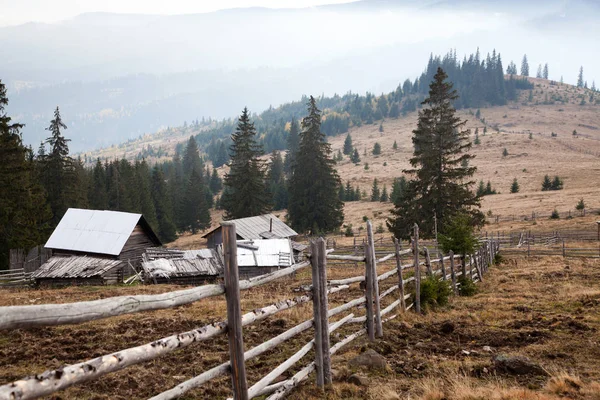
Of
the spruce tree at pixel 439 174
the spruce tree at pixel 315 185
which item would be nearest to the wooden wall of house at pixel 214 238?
the spruce tree at pixel 315 185

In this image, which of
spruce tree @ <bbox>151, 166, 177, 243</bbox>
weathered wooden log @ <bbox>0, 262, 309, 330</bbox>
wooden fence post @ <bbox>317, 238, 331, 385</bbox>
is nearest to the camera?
weathered wooden log @ <bbox>0, 262, 309, 330</bbox>

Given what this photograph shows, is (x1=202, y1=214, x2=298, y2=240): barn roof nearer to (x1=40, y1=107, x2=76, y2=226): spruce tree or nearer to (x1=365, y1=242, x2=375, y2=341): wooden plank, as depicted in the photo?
(x1=40, y1=107, x2=76, y2=226): spruce tree

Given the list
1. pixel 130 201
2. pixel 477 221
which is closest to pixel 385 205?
pixel 130 201

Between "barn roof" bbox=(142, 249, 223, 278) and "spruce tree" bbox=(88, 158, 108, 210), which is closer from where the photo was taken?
"barn roof" bbox=(142, 249, 223, 278)

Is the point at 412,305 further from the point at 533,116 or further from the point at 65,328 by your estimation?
the point at 533,116

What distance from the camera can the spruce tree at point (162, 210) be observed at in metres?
72.7

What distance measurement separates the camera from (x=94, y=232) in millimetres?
34250

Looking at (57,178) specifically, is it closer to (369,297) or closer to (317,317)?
(369,297)

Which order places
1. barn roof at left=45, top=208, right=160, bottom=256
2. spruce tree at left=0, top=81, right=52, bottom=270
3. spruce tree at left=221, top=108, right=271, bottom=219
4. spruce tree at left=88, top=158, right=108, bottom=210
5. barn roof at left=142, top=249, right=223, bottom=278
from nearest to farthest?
barn roof at left=142, top=249, right=223, bottom=278, barn roof at left=45, top=208, right=160, bottom=256, spruce tree at left=0, top=81, right=52, bottom=270, spruce tree at left=221, top=108, right=271, bottom=219, spruce tree at left=88, top=158, right=108, bottom=210

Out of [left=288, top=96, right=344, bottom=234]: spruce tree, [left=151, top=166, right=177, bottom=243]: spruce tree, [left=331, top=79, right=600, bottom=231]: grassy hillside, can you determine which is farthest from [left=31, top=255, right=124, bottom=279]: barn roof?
[left=331, top=79, right=600, bottom=231]: grassy hillside

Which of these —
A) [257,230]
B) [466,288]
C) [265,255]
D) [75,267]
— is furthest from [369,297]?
[257,230]

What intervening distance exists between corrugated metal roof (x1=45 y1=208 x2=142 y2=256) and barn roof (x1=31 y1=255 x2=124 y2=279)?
71.4 inches

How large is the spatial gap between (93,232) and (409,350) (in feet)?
101

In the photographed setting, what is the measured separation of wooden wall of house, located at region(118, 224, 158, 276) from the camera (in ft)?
110
